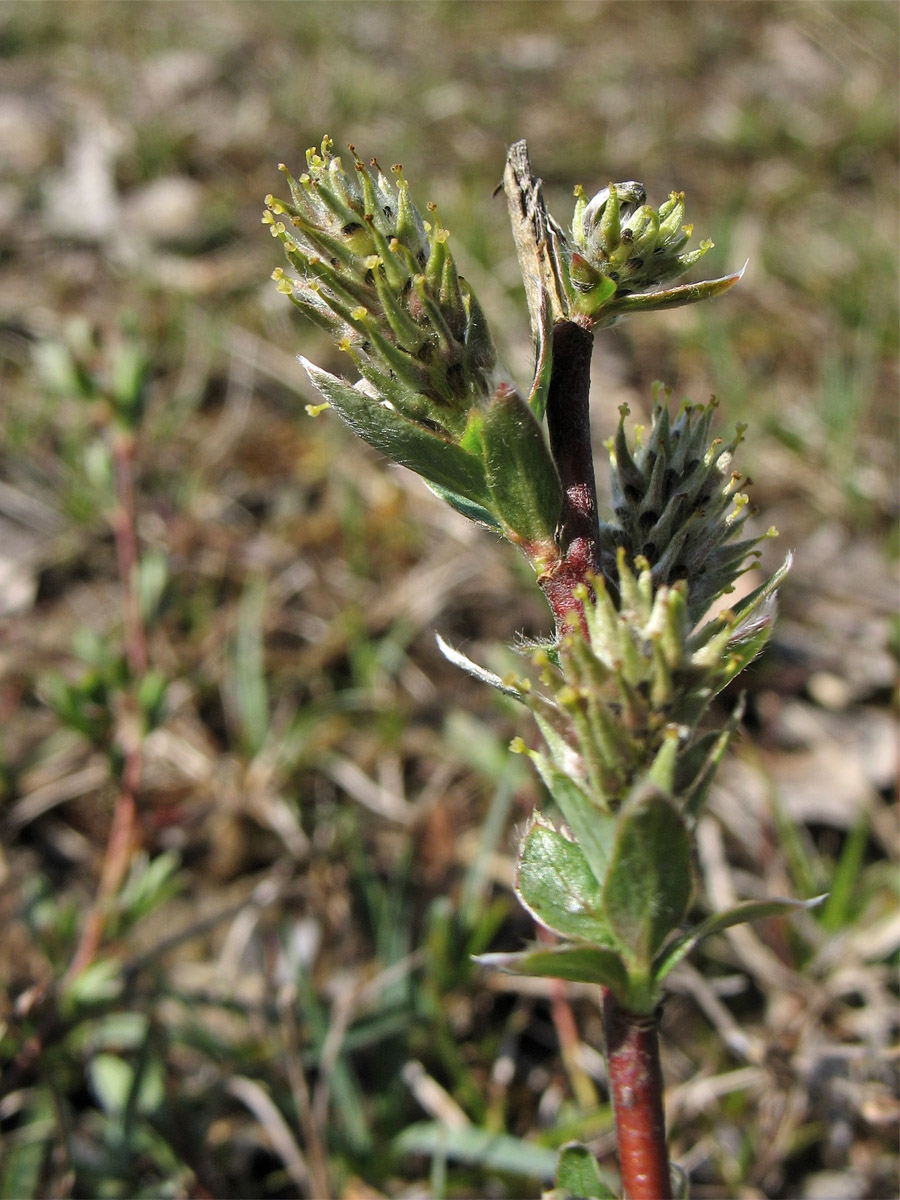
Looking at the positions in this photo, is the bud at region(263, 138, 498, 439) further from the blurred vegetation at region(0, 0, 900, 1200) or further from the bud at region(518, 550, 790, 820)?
the blurred vegetation at region(0, 0, 900, 1200)

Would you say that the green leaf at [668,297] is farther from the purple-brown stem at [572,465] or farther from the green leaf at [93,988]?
the green leaf at [93,988]

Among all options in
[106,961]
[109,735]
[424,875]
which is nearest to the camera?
[106,961]

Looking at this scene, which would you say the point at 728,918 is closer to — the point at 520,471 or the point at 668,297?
the point at 520,471

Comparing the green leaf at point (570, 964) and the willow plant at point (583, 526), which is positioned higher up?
the willow plant at point (583, 526)

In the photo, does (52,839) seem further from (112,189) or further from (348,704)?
(112,189)

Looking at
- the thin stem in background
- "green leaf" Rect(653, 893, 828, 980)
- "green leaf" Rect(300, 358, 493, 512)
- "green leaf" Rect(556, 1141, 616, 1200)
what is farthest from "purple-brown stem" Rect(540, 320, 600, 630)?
the thin stem in background

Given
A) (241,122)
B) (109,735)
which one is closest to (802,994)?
(109,735)

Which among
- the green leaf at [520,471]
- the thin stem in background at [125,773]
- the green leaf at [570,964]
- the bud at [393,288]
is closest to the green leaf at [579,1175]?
the green leaf at [570,964]
